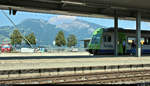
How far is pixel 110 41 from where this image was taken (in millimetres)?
21094

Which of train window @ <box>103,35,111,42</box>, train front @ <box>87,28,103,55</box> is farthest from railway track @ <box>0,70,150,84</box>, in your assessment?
train window @ <box>103,35,111,42</box>

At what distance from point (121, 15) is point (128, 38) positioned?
3452 mm

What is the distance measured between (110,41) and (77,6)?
278 inches

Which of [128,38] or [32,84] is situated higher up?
[128,38]

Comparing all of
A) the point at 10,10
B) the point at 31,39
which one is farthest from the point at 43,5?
the point at 31,39

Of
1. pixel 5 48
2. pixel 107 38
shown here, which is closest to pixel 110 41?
pixel 107 38

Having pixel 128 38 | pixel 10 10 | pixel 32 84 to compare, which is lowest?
pixel 32 84

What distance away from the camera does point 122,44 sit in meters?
21.4

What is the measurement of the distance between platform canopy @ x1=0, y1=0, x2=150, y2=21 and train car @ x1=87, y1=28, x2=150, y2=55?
3.04 metres

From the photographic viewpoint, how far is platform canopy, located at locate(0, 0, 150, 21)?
1505 cm

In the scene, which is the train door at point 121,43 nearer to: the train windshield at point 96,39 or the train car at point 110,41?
the train car at point 110,41

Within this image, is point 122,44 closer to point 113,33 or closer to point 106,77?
point 113,33

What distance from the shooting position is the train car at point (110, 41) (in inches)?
822

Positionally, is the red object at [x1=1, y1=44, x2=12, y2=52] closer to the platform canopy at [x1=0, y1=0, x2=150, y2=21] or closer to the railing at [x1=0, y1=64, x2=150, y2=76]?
the platform canopy at [x1=0, y1=0, x2=150, y2=21]
